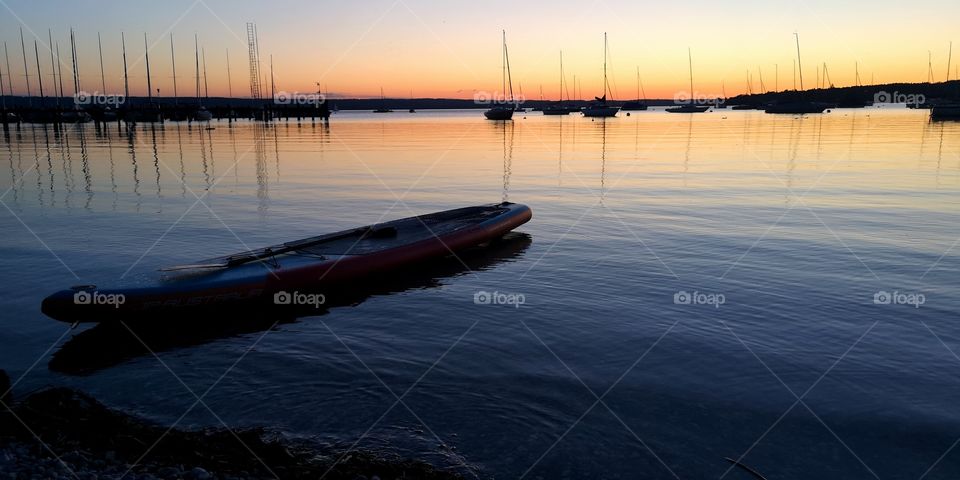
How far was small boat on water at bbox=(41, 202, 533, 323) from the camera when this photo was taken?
858 centimetres

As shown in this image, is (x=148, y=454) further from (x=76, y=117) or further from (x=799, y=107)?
(x=799, y=107)

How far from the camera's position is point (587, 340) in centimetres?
868

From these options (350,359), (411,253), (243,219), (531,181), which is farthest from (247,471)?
(531,181)

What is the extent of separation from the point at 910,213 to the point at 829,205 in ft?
6.90

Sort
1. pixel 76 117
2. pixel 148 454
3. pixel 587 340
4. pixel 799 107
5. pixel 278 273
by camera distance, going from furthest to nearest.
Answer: pixel 799 107 → pixel 76 117 → pixel 278 273 → pixel 587 340 → pixel 148 454

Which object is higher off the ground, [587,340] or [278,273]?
[278,273]

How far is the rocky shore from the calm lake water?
1.32ft

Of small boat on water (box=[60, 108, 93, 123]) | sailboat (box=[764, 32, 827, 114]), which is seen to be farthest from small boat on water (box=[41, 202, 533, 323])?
sailboat (box=[764, 32, 827, 114])

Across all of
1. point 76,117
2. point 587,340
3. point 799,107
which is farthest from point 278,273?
point 799,107

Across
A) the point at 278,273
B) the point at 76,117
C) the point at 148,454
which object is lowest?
the point at 148,454

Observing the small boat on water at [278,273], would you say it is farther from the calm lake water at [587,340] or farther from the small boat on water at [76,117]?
the small boat on water at [76,117]

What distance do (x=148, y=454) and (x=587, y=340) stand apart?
5328 millimetres

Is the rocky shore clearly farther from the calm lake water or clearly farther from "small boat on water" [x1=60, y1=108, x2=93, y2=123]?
"small boat on water" [x1=60, y1=108, x2=93, y2=123]

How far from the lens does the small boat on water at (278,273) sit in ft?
28.1
